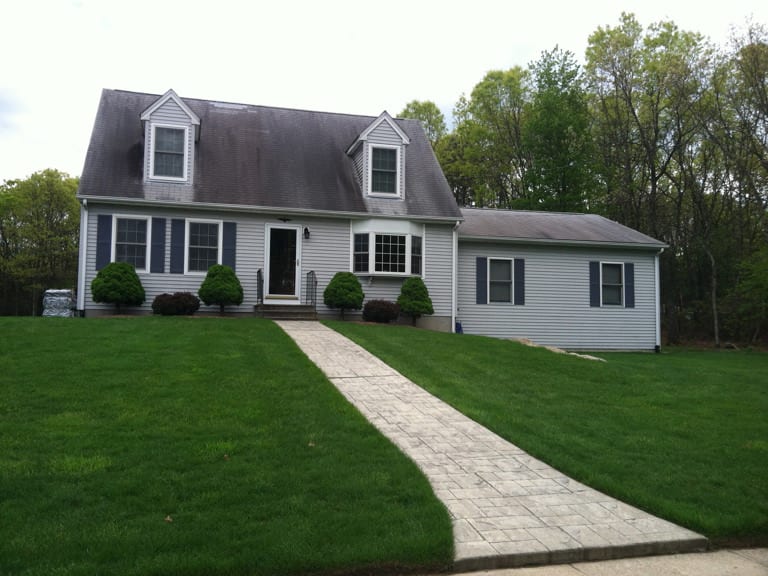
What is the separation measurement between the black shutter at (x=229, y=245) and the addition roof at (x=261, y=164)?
647 mm

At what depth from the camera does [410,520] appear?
14.7 ft

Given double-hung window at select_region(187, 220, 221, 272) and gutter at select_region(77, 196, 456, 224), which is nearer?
gutter at select_region(77, 196, 456, 224)

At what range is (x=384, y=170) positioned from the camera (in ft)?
58.0

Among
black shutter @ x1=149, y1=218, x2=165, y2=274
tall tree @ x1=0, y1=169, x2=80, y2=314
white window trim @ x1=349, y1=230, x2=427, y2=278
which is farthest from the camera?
tall tree @ x1=0, y1=169, x2=80, y2=314

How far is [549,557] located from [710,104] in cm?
2647

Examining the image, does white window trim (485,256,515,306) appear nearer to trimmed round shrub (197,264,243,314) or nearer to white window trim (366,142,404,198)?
white window trim (366,142,404,198)

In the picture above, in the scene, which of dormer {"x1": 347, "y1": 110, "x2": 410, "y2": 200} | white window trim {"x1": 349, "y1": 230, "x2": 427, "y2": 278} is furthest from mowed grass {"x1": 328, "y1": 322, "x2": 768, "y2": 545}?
dormer {"x1": 347, "y1": 110, "x2": 410, "y2": 200}

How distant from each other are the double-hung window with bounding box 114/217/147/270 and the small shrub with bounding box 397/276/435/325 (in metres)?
6.69

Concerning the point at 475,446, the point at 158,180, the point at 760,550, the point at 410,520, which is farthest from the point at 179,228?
the point at 760,550

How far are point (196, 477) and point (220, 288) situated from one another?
34.5ft

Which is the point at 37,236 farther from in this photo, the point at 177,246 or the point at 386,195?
the point at 386,195

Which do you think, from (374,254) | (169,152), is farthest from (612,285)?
(169,152)

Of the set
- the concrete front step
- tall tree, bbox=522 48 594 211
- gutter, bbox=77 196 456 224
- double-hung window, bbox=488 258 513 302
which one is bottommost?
the concrete front step

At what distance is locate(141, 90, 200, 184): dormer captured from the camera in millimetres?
16141
